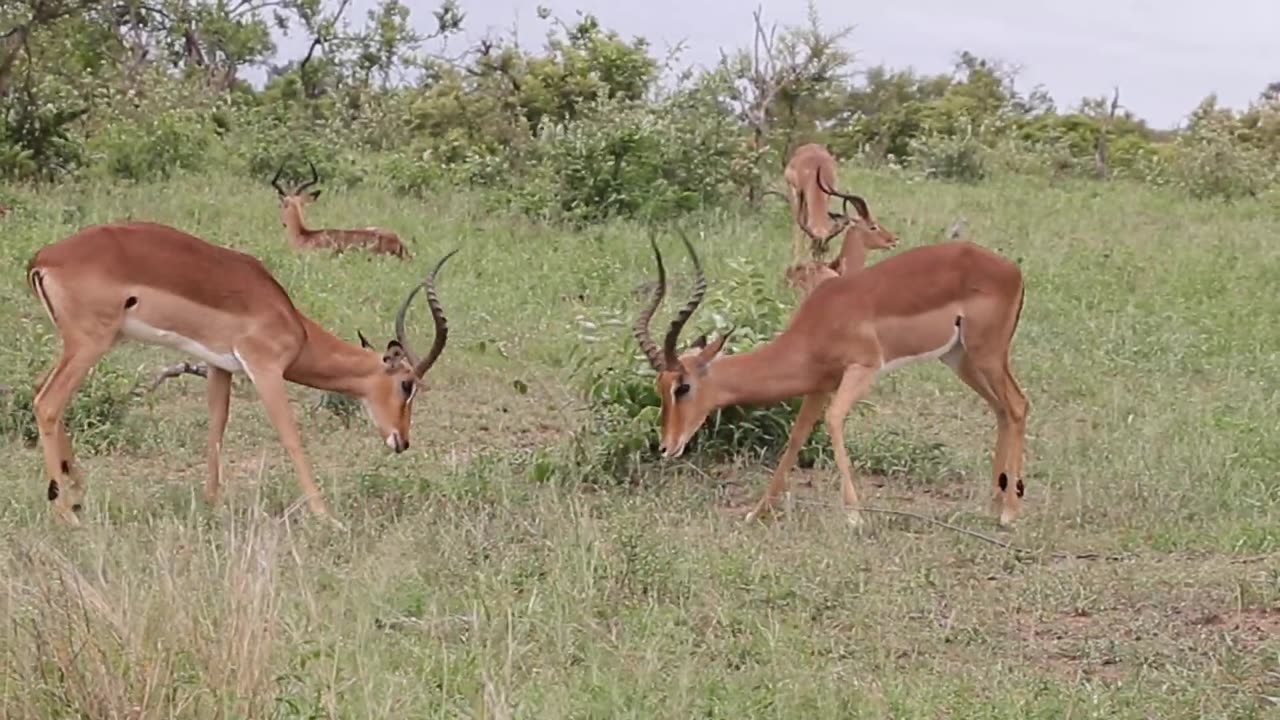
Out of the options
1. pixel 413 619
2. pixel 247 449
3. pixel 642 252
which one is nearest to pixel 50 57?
pixel 642 252

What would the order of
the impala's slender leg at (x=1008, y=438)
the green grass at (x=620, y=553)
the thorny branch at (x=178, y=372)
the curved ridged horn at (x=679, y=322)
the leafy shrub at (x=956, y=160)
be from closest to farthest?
the green grass at (x=620, y=553)
the curved ridged horn at (x=679, y=322)
the impala's slender leg at (x=1008, y=438)
the thorny branch at (x=178, y=372)
the leafy shrub at (x=956, y=160)

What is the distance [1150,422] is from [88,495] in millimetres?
4358

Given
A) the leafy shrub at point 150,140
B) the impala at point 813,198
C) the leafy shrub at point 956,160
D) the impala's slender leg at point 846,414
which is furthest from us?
the leafy shrub at point 956,160

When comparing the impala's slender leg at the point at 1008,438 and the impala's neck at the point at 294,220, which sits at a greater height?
the impala's neck at the point at 294,220

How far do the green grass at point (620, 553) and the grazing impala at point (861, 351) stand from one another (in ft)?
0.84

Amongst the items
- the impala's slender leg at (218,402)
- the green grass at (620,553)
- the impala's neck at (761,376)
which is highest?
the impala's neck at (761,376)

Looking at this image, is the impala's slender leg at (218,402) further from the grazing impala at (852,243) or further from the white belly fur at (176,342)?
the grazing impala at (852,243)

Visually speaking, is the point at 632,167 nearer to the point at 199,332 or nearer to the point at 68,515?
the point at 199,332

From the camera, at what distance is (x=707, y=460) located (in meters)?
6.66

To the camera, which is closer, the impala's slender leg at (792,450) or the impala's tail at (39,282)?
the impala's tail at (39,282)

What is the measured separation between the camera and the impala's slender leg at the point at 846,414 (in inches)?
231

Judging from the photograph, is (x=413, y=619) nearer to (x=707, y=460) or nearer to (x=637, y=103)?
(x=707, y=460)

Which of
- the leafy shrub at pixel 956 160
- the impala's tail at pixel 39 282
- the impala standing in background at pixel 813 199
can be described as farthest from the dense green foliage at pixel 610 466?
the leafy shrub at pixel 956 160

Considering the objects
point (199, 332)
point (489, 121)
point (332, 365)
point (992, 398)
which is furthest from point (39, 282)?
point (489, 121)
